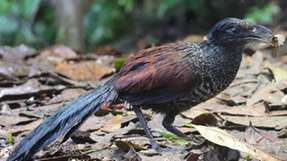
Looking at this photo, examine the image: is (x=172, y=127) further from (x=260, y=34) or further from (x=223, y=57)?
(x=260, y=34)

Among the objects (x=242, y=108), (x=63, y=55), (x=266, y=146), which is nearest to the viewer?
(x=266, y=146)

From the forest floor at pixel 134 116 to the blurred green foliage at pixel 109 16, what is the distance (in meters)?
3.65

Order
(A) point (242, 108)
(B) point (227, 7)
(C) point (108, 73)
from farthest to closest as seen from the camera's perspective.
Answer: (B) point (227, 7)
(C) point (108, 73)
(A) point (242, 108)

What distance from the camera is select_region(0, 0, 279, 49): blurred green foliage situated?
10078mm

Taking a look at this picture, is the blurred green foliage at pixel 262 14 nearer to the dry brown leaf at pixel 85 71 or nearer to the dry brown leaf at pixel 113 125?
the dry brown leaf at pixel 85 71

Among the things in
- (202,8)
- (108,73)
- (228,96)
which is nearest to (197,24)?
Answer: (202,8)

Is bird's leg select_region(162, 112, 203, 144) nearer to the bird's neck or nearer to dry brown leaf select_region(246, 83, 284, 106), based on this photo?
the bird's neck

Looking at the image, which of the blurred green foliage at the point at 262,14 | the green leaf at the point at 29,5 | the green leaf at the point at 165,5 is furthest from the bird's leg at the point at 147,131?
the green leaf at the point at 29,5

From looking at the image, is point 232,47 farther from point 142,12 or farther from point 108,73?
point 142,12

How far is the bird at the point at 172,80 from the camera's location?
357 cm

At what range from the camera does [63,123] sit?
11.6ft

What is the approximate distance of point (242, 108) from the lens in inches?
173

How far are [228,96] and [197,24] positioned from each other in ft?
19.2

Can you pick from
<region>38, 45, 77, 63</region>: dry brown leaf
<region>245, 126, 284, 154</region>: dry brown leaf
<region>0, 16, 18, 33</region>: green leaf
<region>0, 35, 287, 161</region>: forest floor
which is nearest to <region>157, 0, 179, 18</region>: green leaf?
<region>0, 16, 18, 33</region>: green leaf
